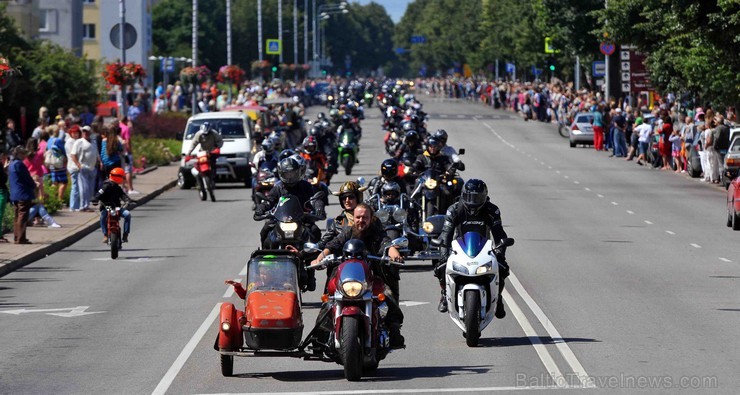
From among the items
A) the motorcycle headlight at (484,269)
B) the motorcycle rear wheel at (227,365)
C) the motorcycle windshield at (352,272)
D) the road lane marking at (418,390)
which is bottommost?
the road lane marking at (418,390)

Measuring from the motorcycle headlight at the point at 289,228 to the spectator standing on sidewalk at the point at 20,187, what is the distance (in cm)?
843

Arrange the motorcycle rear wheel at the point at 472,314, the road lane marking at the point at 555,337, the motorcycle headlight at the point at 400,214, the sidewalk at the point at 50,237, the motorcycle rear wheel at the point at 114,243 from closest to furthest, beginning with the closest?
the road lane marking at the point at 555,337 < the motorcycle rear wheel at the point at 472,314 < the motorcycle headlight at the point at 400,214 < the sidewalk at the point at 50,237 < the motorcycle rear wheel at the point at 114,243

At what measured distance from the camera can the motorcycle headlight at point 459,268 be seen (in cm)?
1459

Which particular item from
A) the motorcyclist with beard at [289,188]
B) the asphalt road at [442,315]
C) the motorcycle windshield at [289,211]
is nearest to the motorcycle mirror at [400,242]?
the asphalt road at [442,315]

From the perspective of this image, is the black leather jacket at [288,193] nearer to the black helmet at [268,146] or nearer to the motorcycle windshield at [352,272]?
the motorcycle windshield at [352,272]

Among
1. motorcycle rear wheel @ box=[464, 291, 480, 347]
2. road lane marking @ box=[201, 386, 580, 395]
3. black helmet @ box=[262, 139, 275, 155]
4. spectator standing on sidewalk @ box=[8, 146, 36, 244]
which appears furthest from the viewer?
black helmet @ box=[262, 139, 275, 155]

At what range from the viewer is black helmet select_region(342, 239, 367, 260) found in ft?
42.9

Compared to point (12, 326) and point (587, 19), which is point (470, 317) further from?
point (587, 19)

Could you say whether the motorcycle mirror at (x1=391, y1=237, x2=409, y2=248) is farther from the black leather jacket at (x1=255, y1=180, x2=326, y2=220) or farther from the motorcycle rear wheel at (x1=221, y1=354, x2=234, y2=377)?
the black leather jacket at (x1=255, y1=180, x2=326, y2=220)

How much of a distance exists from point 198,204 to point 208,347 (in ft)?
68.5

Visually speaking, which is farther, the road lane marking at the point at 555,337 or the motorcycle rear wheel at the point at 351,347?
the road lane marking at the point at 555,337

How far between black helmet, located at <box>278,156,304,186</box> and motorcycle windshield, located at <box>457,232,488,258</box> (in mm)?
3533

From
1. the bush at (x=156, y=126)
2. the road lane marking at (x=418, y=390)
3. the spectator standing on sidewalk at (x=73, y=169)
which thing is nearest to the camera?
the road lane marking at (x=418, y=390)

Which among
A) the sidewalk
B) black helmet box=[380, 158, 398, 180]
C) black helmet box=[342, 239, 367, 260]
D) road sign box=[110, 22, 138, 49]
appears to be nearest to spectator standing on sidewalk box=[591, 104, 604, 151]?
road sign box=[110, 22, 138, 49]
